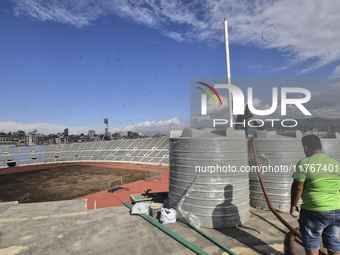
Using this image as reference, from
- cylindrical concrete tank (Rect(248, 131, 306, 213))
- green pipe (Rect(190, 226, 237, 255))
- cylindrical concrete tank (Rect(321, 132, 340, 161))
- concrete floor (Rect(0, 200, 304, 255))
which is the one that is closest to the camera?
green pipe (Rect(190, 226, 237, 255))

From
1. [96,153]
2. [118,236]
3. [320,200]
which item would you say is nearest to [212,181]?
[320,200]

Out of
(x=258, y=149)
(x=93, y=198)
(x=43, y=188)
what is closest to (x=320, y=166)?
(x=258, y=149)

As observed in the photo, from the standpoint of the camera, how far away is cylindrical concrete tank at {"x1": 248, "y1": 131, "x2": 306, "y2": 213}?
7254 mm

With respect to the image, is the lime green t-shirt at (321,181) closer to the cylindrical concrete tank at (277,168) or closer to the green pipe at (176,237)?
the green pipe at (176,237)

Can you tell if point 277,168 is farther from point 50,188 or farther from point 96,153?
point 96,153

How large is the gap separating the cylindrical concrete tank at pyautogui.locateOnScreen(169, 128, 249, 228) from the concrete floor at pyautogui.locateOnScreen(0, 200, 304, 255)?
376mm

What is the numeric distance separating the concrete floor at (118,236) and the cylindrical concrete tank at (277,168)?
25.1 inches

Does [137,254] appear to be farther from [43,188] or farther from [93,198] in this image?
[43,188]

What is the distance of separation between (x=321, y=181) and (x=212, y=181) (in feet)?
9.66

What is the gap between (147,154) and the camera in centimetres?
4738

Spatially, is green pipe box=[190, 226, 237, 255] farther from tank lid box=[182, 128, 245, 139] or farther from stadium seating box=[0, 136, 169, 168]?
stadium seating box=[0, 136, 169, 168]

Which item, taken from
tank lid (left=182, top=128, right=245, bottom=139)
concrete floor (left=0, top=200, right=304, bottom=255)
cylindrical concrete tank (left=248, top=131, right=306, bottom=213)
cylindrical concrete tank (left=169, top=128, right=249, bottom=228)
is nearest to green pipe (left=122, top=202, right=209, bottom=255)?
concrete floor (left=0, top=200, right=304, bottom=255)

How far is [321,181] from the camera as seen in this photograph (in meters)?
3.58

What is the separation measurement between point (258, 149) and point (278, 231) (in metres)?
2.91
